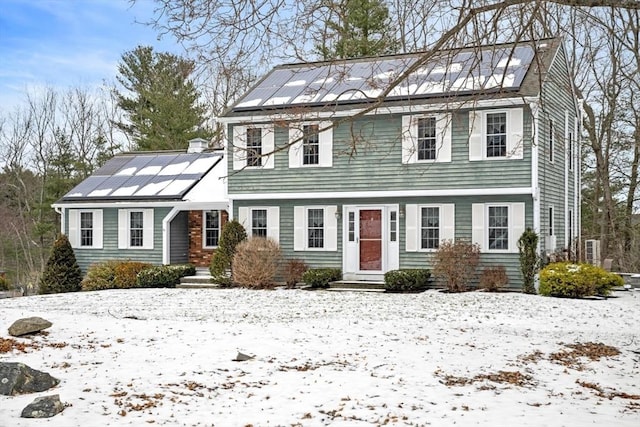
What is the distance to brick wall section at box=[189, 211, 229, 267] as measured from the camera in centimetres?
2441

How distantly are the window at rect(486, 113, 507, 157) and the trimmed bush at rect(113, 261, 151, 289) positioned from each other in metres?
11.5

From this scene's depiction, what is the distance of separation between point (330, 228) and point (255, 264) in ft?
8.16

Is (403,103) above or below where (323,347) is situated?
above

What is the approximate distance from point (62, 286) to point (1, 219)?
62.5ft

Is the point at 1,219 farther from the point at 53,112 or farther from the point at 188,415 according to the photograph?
the point at 188,415

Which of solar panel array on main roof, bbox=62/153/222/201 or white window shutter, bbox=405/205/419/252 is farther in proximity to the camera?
solar panel array on main roof, bbox=62/153/222/201

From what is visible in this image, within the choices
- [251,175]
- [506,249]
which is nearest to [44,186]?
[251,175]

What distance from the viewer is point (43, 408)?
23.7ft

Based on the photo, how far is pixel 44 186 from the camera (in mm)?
35469

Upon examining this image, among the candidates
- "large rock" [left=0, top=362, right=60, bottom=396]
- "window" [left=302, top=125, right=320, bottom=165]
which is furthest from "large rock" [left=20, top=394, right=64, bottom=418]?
"window" [left=302, top=125, right=320, bottom=165]

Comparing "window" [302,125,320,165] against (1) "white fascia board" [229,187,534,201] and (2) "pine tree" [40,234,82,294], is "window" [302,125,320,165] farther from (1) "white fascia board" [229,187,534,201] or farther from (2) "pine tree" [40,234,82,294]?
(2) "pine tree" [40,234,82,294]

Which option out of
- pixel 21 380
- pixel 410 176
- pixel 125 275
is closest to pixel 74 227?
pixel 125 275

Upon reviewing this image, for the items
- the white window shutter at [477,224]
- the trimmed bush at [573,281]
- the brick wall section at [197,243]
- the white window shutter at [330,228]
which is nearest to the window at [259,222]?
the white window shutter at [330,228]

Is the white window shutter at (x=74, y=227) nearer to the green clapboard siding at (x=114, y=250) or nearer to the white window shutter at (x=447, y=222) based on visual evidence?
the green clapboard siding at (x=114, y=250)
